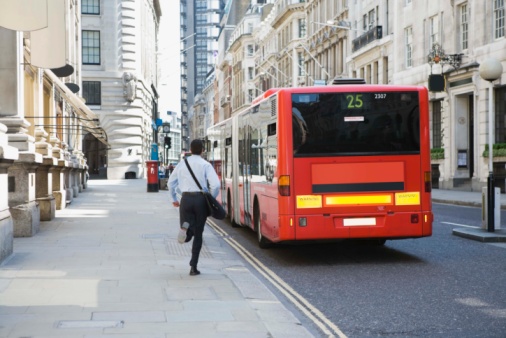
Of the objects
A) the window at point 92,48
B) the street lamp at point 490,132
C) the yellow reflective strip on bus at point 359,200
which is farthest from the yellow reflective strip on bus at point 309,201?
the window at point 92,48

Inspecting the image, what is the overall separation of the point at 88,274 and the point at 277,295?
256cm

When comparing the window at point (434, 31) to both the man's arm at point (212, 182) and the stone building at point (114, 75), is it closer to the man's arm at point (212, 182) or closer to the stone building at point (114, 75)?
the stone building at point (114, 75)

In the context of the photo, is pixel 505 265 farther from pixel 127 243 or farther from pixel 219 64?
pixel 219 64

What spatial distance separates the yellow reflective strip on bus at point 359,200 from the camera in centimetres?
1205

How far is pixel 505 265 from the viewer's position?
38.4 feet

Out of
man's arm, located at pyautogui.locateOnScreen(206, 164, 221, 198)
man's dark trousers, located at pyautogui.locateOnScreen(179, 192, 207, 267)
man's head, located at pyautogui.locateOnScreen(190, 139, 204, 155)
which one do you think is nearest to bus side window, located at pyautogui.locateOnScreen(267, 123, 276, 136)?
man's head, located at pyautogui.locateOnScreen(190, 139, 204, 155)

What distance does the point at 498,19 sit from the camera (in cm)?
3497

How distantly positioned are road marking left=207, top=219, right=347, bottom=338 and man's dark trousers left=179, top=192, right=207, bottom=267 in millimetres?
1039

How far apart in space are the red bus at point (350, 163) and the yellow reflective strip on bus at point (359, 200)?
1 cm

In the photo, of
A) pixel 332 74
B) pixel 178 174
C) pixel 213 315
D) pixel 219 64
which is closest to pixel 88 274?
pixel 178 174

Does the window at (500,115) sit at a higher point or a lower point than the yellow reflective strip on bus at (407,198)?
higher

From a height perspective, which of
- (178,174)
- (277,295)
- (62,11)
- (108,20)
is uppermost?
(108,20)

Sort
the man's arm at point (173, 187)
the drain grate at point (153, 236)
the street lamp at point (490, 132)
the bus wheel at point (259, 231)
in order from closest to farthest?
the man's arm at point (173, 187) → the bus wheel at point (259, 231) → the street lamp at point (490, 132) → the drain grate at point (153, 236)

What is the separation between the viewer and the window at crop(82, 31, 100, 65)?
64.4 m
